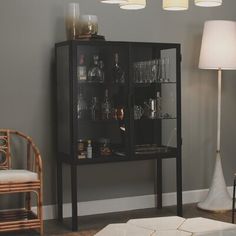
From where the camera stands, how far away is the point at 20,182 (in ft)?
Answer: 14.6

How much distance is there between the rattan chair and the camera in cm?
443

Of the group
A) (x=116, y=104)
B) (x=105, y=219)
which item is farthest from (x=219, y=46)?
(x=105, y=219)

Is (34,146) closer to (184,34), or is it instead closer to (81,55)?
(81,55)

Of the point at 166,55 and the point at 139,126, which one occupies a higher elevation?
the point at 166,55

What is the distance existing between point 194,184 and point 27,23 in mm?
2287

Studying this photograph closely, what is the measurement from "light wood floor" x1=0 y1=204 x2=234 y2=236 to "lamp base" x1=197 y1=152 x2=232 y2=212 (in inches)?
3.3

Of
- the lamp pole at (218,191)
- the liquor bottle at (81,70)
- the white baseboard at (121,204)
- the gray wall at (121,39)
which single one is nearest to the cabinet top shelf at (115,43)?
the liquor bottle at (81,70)

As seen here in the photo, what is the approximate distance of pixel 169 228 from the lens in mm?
3303

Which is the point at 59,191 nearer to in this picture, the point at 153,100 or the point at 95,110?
the point at 95,110

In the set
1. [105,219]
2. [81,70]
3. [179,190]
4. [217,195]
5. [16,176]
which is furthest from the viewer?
[217,195]

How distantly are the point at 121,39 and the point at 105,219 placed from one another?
1.65m

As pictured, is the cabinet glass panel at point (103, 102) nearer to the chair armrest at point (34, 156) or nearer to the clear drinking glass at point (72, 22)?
the clear drinking glass at point (72, 22)

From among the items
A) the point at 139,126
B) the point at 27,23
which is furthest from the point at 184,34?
the point at 27,23

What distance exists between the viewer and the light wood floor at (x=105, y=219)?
4.75 meters
